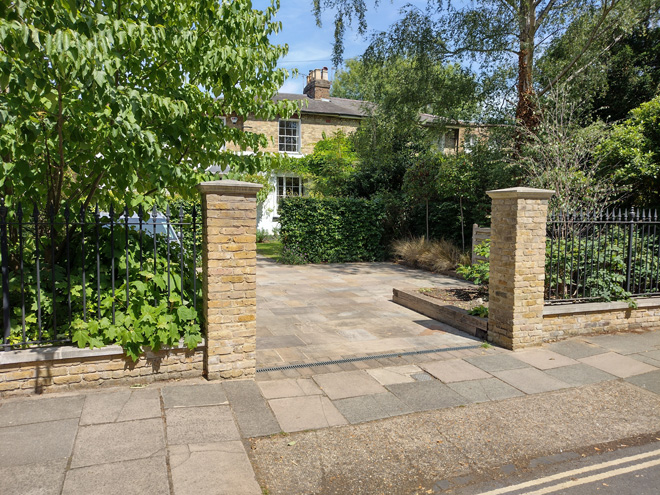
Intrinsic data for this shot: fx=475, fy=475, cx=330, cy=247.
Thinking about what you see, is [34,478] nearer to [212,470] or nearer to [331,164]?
[212,470]

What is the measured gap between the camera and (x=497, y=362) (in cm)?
576

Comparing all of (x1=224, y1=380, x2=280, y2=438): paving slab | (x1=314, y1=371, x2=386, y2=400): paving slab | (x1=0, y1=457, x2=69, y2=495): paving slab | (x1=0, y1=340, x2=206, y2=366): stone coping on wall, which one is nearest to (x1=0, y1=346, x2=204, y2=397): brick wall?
(x1=0, y1=340, x2=206, y2=366): stone coping on wall

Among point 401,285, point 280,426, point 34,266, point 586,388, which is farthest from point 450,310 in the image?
point 34,266

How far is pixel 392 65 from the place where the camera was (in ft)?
45.7

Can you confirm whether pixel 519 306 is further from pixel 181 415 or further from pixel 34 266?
pixel 34 266

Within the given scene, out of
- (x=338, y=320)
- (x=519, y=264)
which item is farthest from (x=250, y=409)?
(x=519, y=264)

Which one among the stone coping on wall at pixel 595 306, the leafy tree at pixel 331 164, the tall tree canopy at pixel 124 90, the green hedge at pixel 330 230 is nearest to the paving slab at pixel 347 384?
the tall tree canopy at pixel 124 90

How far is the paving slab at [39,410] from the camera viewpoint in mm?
3902

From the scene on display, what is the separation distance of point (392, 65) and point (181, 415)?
1234cm

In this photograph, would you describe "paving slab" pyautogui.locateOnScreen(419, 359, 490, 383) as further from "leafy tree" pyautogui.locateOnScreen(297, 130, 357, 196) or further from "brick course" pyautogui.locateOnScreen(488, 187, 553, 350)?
"leafy tree" pyautogui.locateOnScreen(297, 130, 357, 196)

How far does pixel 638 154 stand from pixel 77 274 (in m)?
10.1

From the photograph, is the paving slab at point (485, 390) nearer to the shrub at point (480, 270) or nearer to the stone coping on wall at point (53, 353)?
the shrub at point (480, 270)

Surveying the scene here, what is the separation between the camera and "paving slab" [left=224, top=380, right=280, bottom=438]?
3.94m

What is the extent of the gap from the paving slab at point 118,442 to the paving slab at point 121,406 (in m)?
0.10
